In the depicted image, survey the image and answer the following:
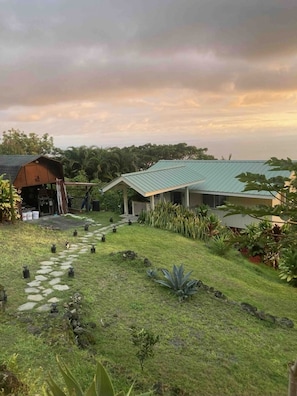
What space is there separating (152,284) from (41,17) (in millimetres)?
9910

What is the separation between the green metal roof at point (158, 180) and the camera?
14648 millimetres

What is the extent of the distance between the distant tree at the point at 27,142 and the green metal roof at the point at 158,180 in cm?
1407

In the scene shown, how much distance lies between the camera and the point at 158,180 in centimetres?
1570

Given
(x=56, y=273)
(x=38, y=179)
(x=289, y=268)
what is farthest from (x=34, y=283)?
(x=38, y=179)

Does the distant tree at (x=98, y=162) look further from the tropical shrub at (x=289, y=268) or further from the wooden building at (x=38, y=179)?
the tropical shrub at (x=289, y=268)

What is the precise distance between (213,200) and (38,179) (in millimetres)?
9077

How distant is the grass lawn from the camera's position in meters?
4.19

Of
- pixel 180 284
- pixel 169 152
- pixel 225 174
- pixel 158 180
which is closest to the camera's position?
pixel 180 284

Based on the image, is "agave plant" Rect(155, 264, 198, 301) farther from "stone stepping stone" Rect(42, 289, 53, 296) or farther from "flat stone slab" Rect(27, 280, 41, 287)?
"flat stone slab" Rect(27, 280, 41, 287)

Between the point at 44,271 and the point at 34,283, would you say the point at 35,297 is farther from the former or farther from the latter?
the point at 44,271

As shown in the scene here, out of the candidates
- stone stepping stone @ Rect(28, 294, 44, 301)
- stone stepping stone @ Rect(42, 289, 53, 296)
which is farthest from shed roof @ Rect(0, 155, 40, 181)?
stone stepping stone @ Rect(28, 294, 44, 301)

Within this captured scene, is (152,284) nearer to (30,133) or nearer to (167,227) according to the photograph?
(167,227)

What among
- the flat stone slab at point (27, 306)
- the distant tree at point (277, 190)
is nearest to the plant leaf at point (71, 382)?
the distant tree at point (277, 190)

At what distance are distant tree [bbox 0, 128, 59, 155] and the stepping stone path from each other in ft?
64.7
